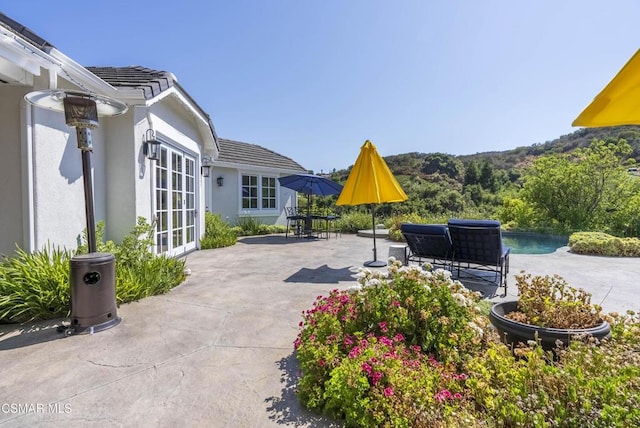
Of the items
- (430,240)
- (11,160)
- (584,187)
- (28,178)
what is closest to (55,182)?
(28,178)

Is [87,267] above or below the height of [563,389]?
above

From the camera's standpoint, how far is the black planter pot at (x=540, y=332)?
7.55ft

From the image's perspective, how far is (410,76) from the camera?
10.9 meters

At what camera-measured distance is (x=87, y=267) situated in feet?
10.6

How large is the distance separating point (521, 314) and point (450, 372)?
102 cm

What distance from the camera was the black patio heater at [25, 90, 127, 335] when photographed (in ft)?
10.6

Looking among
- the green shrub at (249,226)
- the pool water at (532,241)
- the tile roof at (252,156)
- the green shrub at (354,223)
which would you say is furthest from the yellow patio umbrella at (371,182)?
the tile roof at (252,156)

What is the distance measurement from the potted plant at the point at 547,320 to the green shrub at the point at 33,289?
4.70 meters

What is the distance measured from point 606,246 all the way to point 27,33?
1191 centimetres

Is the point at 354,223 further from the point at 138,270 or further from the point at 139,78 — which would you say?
the point at 138,270

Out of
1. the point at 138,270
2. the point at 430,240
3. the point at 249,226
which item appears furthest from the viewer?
the point at 249,226

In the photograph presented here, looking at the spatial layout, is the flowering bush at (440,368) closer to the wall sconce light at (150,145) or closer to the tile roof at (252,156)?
the wall sconce light at (150,145)

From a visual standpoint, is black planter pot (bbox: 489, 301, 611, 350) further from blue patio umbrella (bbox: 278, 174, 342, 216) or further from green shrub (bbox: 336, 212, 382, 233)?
green shrub (bbox: 336, 212, 382, 233)

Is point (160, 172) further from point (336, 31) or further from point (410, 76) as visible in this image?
point (410, 76)
